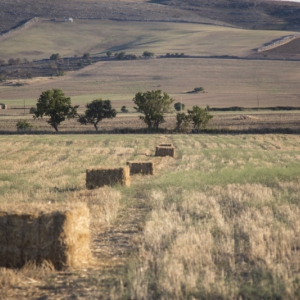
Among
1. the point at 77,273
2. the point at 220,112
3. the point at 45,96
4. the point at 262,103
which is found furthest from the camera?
the point at 262,103

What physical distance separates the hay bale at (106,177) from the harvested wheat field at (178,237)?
32 cm

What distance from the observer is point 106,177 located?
17.6m

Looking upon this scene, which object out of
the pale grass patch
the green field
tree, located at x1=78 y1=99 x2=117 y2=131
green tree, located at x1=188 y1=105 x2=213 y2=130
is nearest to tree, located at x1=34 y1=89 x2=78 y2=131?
tree, located at x1=78 y1=99 x2=117 y2=131

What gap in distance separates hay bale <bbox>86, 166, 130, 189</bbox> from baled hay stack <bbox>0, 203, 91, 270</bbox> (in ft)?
28.9

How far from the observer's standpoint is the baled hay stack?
8367 millimetres

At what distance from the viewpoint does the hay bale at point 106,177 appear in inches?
686

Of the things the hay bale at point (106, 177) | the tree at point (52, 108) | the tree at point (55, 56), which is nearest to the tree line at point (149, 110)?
the tree at point (52, 108)

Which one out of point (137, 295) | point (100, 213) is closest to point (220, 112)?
point (100, 213)

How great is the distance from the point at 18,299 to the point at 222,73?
123553mm

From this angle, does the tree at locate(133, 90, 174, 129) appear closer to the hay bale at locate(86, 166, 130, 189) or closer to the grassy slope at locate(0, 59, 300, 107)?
the grassy slope at locate(0, 59, 300, 107)

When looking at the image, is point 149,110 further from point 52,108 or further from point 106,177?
point 106,177

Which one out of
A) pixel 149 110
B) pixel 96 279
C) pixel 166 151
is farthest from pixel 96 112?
pixel 96 279

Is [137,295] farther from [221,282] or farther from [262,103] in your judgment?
[262,103]

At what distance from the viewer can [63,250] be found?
8.45 metres
